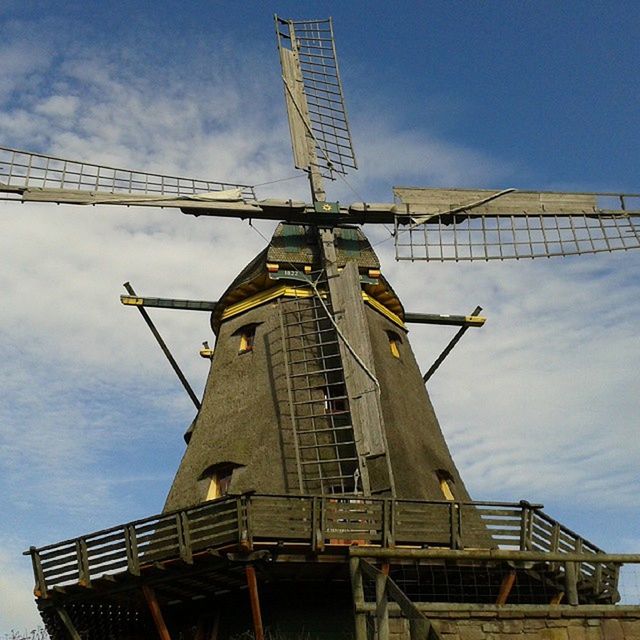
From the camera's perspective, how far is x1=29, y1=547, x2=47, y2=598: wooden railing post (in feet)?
42.6

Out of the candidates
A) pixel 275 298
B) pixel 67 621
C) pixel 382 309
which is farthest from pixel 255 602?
pixel 382 309

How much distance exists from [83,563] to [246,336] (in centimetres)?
488

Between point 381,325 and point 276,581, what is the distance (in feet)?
16.9

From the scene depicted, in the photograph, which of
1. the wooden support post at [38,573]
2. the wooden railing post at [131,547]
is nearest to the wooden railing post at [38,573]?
the wooden support post at [38,573]

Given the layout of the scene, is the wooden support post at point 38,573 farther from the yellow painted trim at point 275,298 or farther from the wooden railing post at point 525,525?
the wooden railing post at point 525,525

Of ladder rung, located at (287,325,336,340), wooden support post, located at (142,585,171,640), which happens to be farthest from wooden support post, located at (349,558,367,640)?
ladder rung, located at (287,325,336,340)

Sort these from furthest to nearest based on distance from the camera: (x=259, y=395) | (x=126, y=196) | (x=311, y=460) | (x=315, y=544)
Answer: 1. (x=126, y=196)
2. (x=259, y=395)
3. (x=311, y=460)
4. (x=315, y=544)

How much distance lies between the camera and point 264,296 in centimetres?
1579

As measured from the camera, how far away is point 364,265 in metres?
16.1

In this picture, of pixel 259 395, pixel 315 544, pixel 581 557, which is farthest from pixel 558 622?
pixel 259 395

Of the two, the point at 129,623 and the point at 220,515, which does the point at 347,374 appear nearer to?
the point at 220,515

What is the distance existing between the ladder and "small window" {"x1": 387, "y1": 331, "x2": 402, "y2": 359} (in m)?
1.56

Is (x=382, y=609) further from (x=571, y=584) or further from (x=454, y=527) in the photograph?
(x=454, y=527)

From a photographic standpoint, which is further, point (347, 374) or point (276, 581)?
point (347, 374)
